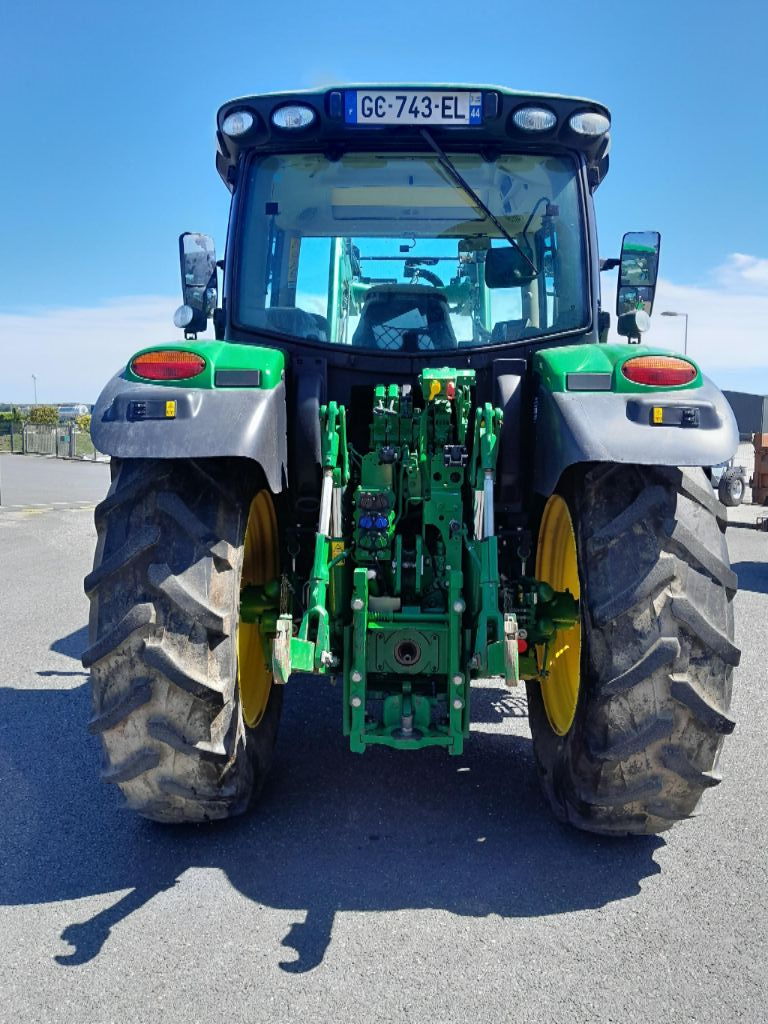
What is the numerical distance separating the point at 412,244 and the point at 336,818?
2.42m

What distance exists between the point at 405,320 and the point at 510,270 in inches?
20.0

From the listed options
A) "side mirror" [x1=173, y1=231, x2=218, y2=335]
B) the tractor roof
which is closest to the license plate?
the tractor roof

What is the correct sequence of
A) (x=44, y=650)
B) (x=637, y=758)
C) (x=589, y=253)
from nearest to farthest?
(x=637, y=758) → (x=589, y=253) → (x=44, y=650)

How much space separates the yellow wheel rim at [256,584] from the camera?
3.66 m

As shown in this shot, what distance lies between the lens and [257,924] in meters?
2.73

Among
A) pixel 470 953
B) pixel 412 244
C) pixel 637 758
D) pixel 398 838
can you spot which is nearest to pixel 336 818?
pixel 398 838

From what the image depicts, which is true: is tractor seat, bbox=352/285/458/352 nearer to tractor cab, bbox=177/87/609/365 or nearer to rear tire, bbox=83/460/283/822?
tractor cab, bbox=177/87/609/365

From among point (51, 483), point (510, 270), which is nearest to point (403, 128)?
point (510, 270)

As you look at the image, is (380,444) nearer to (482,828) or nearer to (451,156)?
(451,156)

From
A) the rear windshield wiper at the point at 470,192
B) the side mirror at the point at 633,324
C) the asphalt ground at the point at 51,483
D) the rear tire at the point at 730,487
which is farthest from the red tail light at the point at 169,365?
the asphalt ground at the point at 51,483

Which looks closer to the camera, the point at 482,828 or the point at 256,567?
the point at 482,828

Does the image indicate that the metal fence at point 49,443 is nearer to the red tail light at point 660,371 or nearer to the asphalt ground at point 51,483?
the asphalt ground at point 51,483

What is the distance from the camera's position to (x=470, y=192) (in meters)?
3.83

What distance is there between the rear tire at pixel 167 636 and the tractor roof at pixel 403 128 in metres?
1.55
